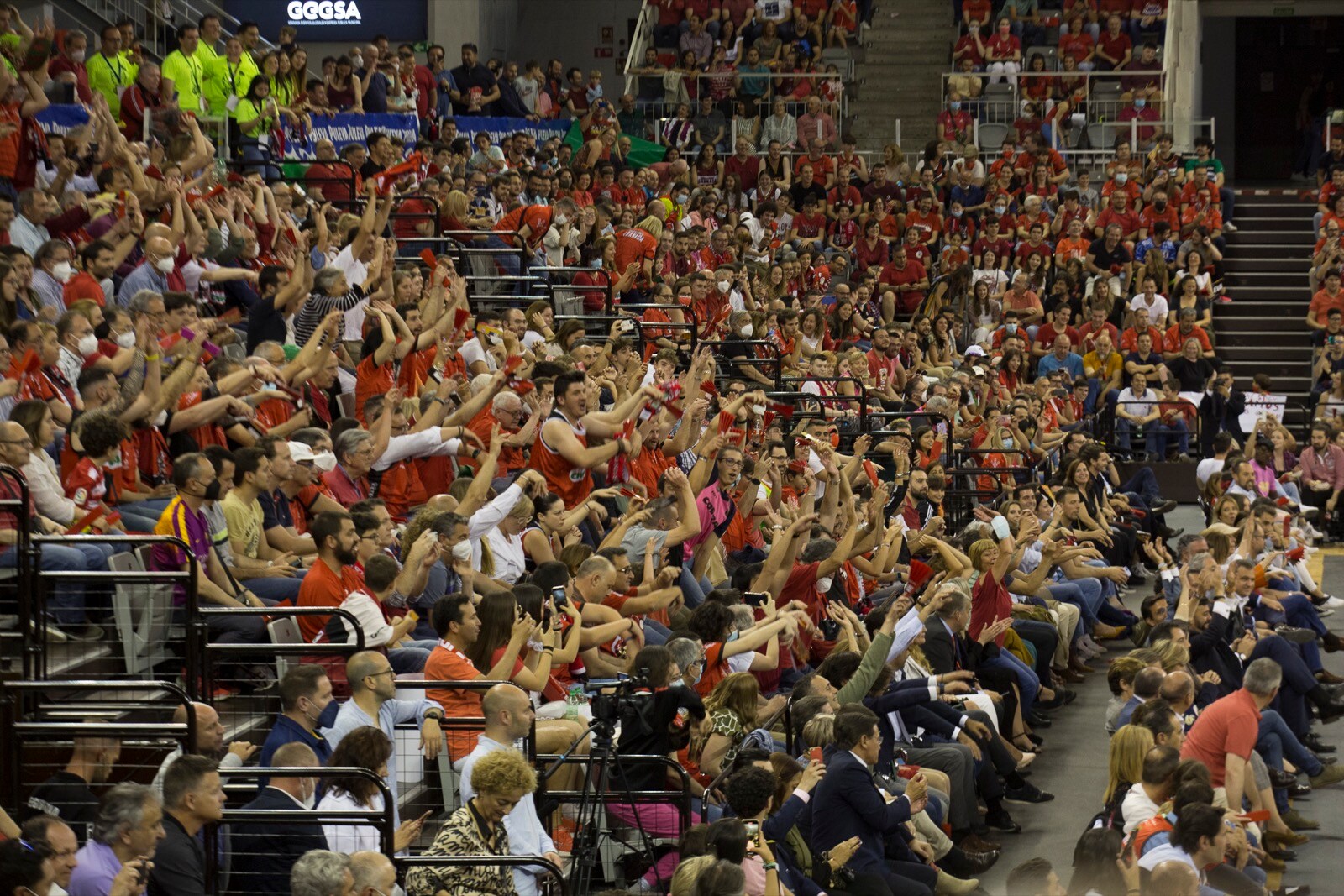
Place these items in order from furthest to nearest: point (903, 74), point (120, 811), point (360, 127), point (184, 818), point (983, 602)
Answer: point (903, 74), point (360, 127), point (983, 602), point (184, 818), point (120, 811)

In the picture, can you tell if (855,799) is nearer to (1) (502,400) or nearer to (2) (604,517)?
(2) (604,517)

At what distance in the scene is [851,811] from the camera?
8.74 meters

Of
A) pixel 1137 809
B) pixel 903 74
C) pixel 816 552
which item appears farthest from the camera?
pixel 903 74

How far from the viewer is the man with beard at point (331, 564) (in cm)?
833

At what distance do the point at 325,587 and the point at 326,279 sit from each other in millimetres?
4090

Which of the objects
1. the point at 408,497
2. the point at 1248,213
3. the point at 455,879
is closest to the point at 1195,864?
the point at 455,879

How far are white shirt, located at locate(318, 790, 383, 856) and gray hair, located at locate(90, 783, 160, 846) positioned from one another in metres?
0.88

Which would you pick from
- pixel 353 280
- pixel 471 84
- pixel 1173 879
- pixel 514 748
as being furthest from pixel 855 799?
pixel 471 84

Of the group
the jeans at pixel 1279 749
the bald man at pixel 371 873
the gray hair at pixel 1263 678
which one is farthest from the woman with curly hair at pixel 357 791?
the jeans at pixel 1279 749

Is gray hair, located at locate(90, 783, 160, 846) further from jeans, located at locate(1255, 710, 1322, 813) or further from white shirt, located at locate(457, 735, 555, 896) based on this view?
jeans, located at locate(1255, 710, 1322, 813)

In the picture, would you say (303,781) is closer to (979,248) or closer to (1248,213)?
(979,248)

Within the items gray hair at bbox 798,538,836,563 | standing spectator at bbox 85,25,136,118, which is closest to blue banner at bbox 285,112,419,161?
standing spectator at bbox 85,25,136,118

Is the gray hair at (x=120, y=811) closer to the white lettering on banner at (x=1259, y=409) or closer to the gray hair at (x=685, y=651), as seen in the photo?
the gray hair at (x=685, y=651)

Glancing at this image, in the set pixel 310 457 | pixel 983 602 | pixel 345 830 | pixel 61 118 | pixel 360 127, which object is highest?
pixel 360 127
